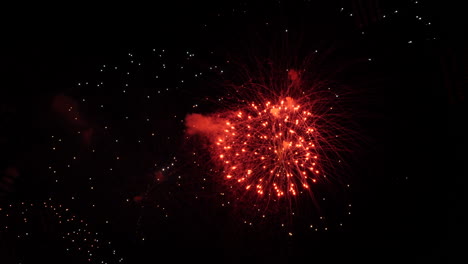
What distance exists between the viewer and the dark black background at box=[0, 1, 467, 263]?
9.25 feet

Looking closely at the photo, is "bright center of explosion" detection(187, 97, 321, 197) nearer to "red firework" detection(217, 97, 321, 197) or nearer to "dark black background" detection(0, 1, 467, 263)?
"red firework" detection(217, 97, 321, 197)

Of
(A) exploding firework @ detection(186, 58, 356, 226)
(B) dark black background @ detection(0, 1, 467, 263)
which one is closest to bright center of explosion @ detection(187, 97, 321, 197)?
(A) exploding firework @ detection(186, 58, 356, 226)

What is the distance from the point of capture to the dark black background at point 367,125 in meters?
2.82

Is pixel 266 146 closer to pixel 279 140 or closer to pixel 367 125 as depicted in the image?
pixel 279 140

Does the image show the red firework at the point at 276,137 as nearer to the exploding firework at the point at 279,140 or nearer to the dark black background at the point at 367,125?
the exploding firework at the point at 279,140

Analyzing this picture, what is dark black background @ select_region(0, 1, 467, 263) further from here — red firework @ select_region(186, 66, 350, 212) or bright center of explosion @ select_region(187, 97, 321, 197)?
bright center of explosion @ select_region(187, 97, 321, 197)

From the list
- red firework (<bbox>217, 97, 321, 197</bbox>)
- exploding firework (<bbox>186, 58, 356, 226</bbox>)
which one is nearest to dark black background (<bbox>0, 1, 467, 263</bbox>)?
exploding firework (<bbox>186, 58, 356, 226</bbox>)

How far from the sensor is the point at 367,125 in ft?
9.88

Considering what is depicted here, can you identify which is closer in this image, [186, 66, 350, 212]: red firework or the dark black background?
the dark black background

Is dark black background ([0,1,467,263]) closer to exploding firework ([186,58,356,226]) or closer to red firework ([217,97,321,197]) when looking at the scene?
exploding firework ([186,58,356,226])

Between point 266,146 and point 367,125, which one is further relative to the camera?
point 266,146

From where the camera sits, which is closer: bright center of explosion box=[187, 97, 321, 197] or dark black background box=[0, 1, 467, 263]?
dark black background box=[0, 1, 467, 263]

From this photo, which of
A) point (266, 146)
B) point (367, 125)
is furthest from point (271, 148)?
point (367, 125)

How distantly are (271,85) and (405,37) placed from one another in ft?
4.32
